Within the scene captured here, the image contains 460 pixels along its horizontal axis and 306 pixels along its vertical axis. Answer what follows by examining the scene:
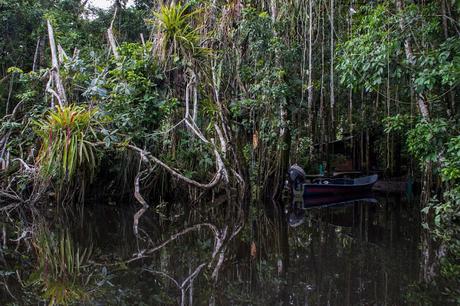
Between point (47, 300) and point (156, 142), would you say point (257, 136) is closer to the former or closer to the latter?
point (156, 142)

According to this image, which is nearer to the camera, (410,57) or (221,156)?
(410,57)

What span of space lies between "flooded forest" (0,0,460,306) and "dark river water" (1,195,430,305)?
0.03 meters

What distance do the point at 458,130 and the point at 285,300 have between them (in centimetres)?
436

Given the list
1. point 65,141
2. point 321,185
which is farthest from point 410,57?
point 65,141

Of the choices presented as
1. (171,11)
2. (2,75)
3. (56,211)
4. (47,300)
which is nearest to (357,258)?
(47,300)

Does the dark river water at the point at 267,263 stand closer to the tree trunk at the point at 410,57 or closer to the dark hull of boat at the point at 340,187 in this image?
the tree trunk at the point at 410,57

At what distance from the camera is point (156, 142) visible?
9.16 m

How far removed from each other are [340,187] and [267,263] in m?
7.75

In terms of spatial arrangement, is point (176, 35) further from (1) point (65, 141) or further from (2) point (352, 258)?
(2) point (352, 258)

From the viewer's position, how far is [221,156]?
350 inches

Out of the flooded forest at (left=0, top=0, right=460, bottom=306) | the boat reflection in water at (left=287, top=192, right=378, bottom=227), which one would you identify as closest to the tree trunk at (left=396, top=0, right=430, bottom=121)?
the flooded forest at (left=0, top=0, right=460, bottom=306)

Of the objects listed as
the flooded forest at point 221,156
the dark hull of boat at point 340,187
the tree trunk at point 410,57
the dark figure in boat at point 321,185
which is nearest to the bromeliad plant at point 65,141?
the flooded forest at point 221,156

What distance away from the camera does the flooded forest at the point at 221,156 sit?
3982mm

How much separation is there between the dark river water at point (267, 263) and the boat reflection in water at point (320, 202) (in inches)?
40.3
